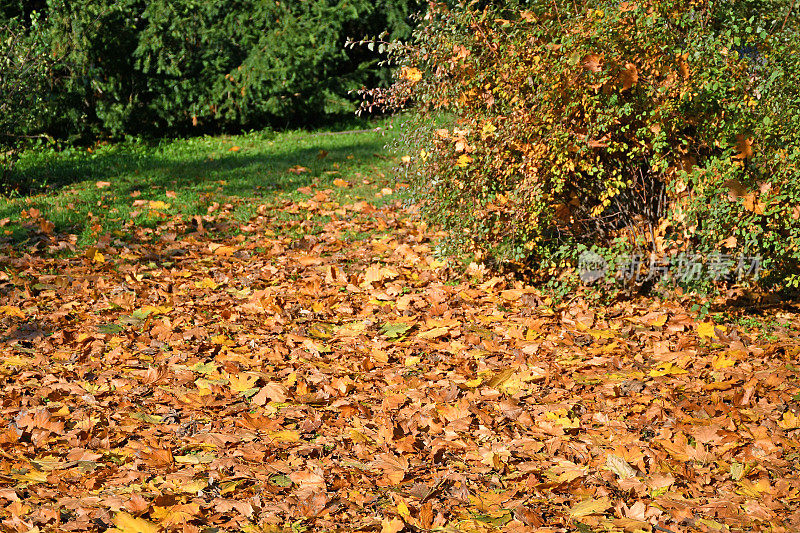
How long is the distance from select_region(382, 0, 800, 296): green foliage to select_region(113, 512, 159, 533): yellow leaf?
299cm

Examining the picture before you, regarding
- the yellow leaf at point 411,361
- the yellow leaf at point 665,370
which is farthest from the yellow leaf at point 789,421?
the yellow leaf at point 411,361

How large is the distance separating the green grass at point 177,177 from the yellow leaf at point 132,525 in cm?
389

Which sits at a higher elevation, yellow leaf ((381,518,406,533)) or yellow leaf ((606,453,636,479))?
yellow leaf ((381,518,406,533))

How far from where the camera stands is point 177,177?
8.62 meters

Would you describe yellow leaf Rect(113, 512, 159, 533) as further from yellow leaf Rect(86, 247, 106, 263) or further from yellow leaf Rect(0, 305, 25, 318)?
yellow leaf Rect(86, 247, 106, 263)

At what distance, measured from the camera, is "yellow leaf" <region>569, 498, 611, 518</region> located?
3.10m

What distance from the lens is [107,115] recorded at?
35.0 feet

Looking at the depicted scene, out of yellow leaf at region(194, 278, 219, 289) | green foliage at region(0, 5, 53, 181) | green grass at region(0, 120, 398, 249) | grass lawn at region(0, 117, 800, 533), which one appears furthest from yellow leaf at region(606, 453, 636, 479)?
green foliage at region(0, 5, 53, 181)

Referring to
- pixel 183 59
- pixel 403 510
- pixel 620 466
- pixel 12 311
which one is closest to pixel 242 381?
pixel 403 510

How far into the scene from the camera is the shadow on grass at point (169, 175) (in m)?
7.03

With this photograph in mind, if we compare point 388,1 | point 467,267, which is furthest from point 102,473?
point 388,1

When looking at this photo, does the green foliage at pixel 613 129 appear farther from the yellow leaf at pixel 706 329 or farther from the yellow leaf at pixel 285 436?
the yellow leaf at pixel 285 436

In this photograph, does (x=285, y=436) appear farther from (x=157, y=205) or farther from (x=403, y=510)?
(x=157, y=205)

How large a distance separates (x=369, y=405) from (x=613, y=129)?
2348mm
